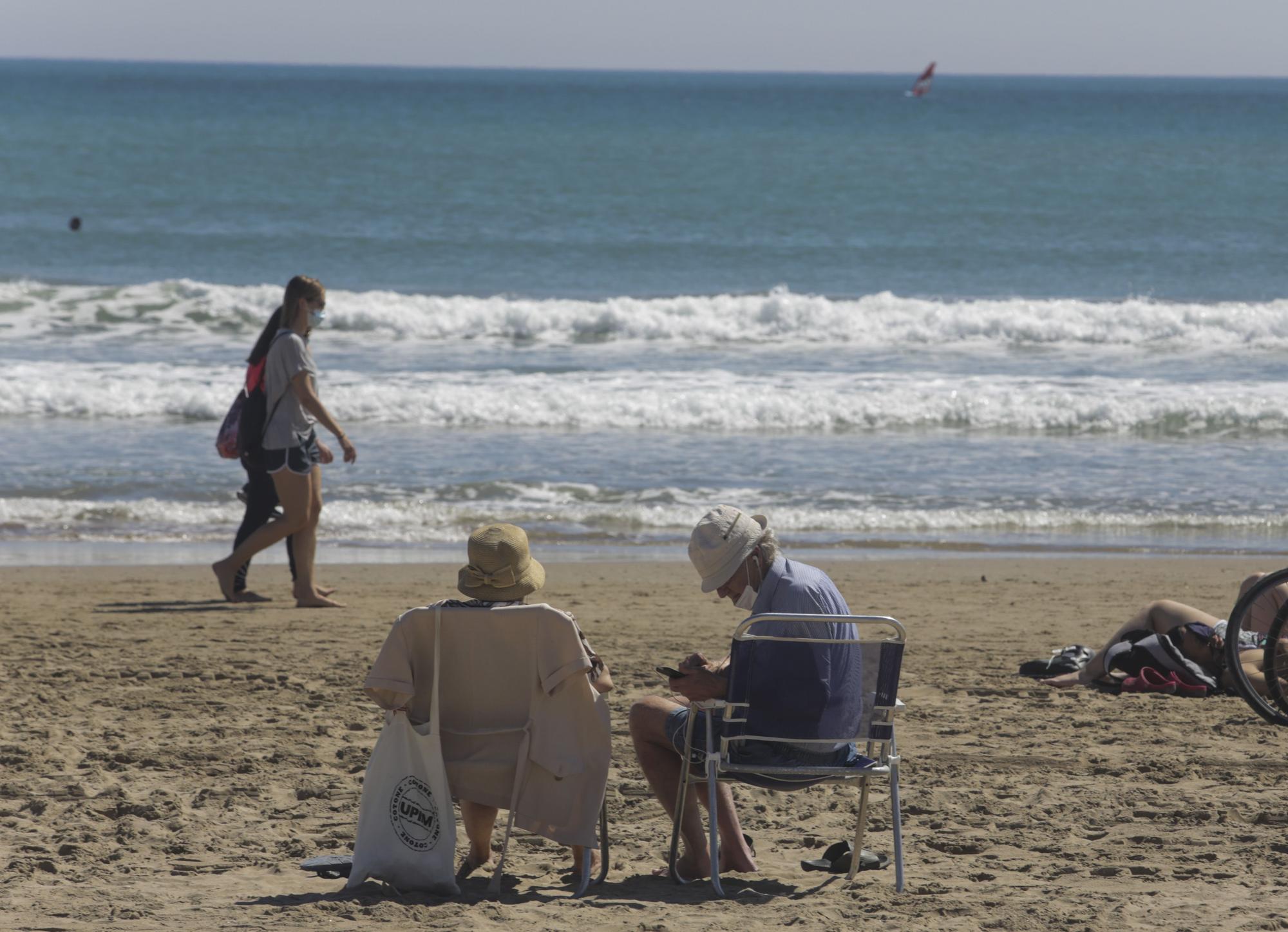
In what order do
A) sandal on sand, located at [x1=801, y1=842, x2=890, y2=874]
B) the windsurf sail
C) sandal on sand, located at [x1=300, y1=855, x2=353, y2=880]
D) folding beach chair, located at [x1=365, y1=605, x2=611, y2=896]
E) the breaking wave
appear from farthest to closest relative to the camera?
the windsurf sail < the breaking wave < sandal on sand, located at [x1=801, y1=842, x2=890, y2=874] < sandal on sand, located at [x1=300, y1=855, x2=353, y2=880] < folding beach chair, located at [x1=365, y1=605, x2=611, y2=896]

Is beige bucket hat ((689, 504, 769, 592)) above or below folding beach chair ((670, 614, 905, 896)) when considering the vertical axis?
above

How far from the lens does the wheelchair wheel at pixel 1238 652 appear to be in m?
5.27

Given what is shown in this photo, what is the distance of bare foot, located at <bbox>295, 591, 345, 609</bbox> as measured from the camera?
7.56 metres

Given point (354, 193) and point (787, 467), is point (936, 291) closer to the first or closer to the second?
point (787, 467)

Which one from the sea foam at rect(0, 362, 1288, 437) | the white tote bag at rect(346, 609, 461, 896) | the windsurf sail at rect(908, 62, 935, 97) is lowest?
the white tote bag at rect(346, 609, 461, 896)

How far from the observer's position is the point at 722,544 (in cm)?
374

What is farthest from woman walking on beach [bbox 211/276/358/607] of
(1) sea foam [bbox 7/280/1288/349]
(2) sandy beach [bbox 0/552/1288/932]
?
(1) sea foam [bbox 7/280/1288/349]

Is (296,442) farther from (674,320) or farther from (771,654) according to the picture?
(674,320)

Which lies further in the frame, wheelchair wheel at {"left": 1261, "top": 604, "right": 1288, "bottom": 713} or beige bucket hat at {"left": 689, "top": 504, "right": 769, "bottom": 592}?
wheelchair wheel at {"left": 1261, "top": 604, "right": 1288, "bottom": 713}

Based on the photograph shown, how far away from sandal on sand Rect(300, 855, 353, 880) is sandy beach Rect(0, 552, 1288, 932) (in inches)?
1.8

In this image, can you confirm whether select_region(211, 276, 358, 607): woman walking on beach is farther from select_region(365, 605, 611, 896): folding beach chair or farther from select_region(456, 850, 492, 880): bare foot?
select_region(365, 605, 611, 896): folding beach chair

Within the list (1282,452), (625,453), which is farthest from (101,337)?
(1282,452)

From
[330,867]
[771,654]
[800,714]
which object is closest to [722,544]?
[771,654]

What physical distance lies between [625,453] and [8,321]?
1185 centimetres
